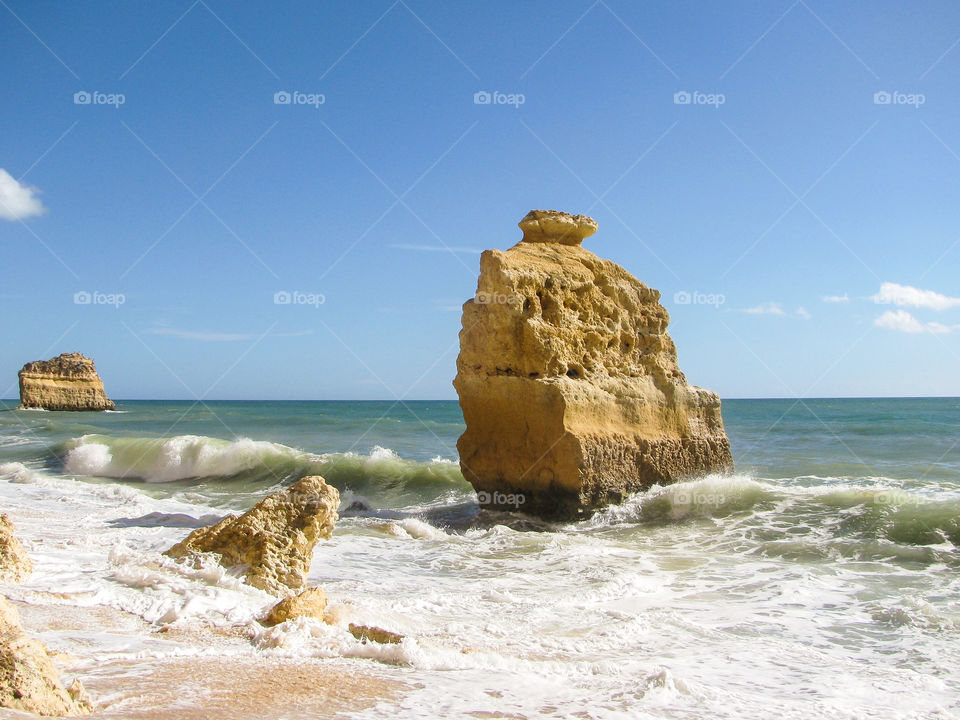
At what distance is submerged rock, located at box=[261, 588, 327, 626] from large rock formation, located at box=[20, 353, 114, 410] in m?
54.6

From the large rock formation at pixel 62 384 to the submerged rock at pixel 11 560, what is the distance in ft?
174

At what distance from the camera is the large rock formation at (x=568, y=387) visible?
8.90 metres

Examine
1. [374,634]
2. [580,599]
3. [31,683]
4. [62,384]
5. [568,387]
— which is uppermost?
[62,384]

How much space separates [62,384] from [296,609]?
5591 cm

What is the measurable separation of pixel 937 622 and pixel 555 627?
2.79 metres

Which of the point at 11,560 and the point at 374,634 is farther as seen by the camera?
the point at 11,560

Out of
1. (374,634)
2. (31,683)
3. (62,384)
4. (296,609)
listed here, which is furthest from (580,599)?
(62,384)

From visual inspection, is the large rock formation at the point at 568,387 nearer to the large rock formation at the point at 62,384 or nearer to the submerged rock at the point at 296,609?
the submerged rock at the point at 296,609

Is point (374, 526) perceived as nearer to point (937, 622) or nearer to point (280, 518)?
point (280, 518)

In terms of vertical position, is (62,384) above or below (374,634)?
above

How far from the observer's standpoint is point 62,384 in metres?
52.2

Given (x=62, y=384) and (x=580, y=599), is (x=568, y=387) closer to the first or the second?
(x=580, y=599)

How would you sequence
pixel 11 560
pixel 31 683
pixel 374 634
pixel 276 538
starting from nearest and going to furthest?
1. pixel 31 683
2. pixel 374 634
3. pixel 11 560
4. pixel 276 538

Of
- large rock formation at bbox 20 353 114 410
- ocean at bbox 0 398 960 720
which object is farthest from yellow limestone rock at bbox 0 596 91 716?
large rock formation at bbox 20 353 114 410
